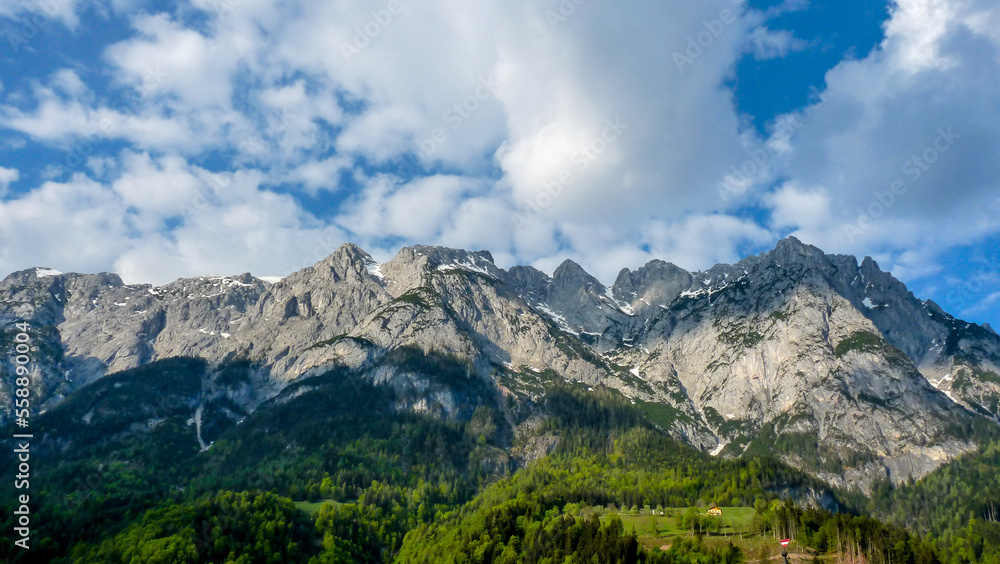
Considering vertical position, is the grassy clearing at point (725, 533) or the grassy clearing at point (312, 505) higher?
the grassy clearing at point (312, 505)

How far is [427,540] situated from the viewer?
153000 mm

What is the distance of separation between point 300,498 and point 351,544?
4021 cm

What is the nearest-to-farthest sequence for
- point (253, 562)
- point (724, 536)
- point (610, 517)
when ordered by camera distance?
point (253, 562), point (724, 536), point (610, 517)

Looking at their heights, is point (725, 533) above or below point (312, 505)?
below

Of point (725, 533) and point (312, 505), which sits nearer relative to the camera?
point (725, 533)

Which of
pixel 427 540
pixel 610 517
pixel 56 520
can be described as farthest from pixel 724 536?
pixel 56 520

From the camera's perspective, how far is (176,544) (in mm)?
119938

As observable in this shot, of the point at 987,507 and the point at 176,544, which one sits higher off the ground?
the point at 176,544

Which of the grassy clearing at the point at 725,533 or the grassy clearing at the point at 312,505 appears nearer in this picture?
the grassy clearing at the point at 725,533

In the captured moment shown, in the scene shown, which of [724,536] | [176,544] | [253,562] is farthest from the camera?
[724,536]

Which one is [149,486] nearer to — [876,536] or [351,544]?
[351,544]

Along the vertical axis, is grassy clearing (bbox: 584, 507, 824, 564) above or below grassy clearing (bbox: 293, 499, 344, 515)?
below

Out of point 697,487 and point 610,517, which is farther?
point 697,487

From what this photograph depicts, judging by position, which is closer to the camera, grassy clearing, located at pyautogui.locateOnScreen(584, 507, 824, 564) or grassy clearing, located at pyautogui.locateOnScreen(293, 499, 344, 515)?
grassy clearing, located at pyautogui.locateOnScreen(584, 507, 824, 564)
